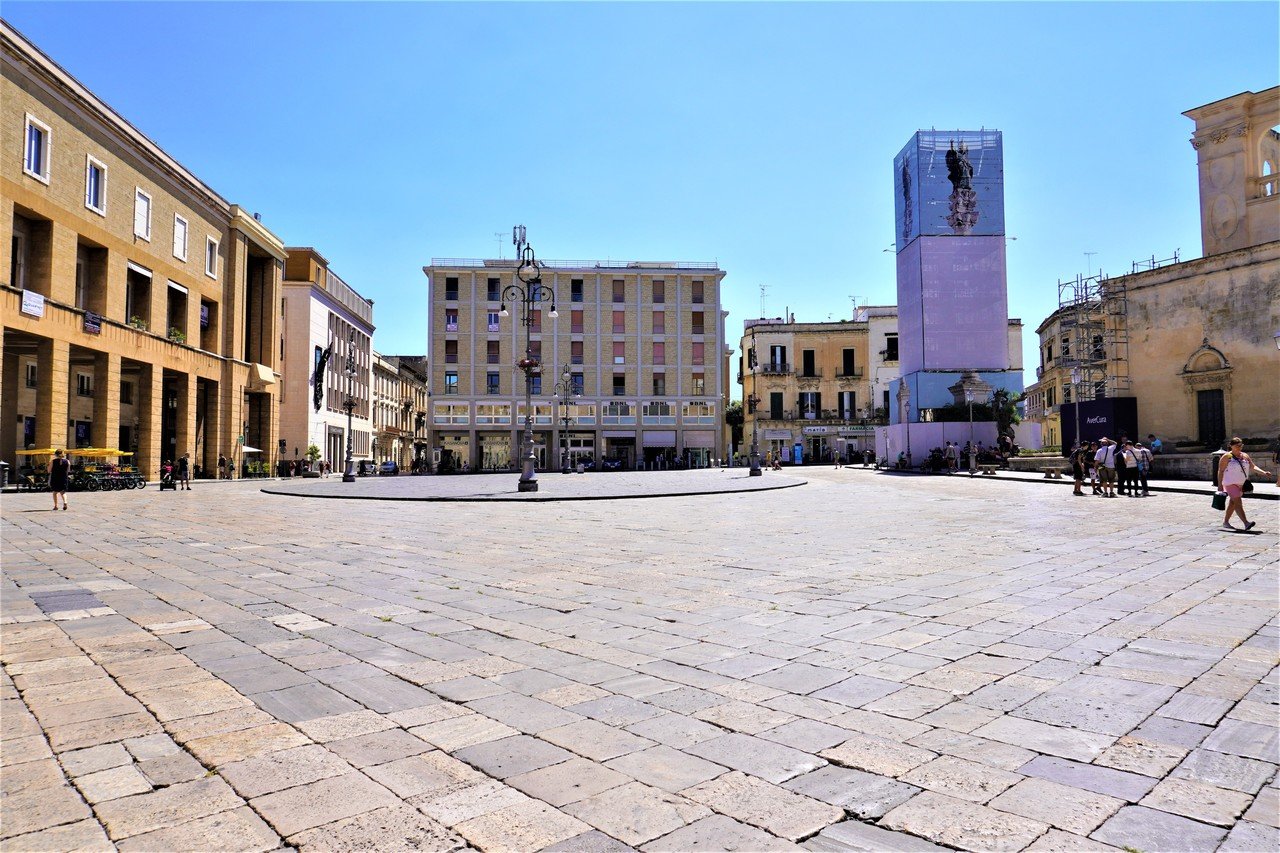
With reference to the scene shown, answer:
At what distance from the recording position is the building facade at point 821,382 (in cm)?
6412

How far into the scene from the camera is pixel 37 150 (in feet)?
86.3

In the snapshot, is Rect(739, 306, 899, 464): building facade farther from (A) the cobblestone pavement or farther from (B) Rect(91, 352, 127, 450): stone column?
(A) the cobblestone pavement

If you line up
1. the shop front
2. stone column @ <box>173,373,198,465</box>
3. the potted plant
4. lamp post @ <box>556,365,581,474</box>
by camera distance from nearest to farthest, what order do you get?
stone column @ <box>173,373,198,465</box>
the potted plant
lamp post @ <box>556,365,581,474</box>
the shop front

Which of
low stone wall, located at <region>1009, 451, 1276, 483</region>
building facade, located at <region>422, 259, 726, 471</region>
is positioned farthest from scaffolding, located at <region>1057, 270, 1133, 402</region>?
building facade, located at <region>422, 259, 726, 471</region>

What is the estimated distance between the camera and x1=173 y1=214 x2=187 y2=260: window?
35375 mm

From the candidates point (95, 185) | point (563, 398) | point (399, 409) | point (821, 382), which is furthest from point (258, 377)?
point (821, 382)

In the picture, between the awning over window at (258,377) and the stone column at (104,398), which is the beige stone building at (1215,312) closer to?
the stone column at (104,398)

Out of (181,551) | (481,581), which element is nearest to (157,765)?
(481,581)

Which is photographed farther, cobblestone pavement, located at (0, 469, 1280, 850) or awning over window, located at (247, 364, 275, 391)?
awning over window, located at (247, 364, 275, 391)

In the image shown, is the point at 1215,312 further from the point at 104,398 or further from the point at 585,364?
the point at 104,398

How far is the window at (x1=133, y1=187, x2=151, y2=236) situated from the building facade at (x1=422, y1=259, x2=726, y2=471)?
22.3 meters

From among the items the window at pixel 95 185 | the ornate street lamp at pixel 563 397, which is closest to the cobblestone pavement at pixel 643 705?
the window at pixel 95 185

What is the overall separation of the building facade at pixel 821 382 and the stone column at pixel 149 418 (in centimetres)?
4304

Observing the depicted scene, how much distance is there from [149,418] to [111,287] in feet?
19.1
